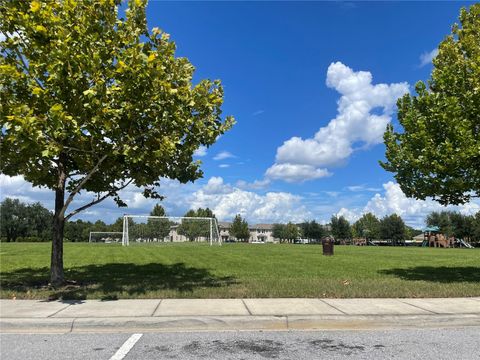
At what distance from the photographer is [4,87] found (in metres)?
9.93

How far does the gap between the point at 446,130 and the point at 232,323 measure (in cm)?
849

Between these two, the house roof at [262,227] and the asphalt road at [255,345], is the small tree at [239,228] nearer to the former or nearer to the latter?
the house roof at [262,227]

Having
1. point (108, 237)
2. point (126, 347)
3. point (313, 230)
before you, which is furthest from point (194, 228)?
point (313, 230)

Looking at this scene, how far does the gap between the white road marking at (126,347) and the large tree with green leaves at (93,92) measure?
3.89 metres

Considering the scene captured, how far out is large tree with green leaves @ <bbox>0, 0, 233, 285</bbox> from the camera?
9.12 meters

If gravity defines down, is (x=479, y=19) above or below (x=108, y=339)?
above

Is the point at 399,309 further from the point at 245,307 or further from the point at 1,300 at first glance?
the point at 1,300

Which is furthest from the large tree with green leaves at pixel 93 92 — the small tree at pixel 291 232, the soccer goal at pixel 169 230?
the small tree at pixel 291 232

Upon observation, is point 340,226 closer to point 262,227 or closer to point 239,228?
point 239,228

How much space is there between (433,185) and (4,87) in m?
11.6

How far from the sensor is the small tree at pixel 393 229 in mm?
98250

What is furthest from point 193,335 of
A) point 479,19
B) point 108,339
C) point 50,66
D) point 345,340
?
point 479,19

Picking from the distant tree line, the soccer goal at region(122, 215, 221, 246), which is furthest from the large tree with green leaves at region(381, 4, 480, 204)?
the distant tree line

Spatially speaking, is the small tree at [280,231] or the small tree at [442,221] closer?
the small tree at [442,221]
